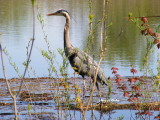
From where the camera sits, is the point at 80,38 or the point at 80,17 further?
the point at 80,17

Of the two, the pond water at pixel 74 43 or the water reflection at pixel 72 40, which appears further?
the water reflection at pixel 72 40

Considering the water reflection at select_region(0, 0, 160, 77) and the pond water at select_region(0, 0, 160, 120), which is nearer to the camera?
the pond water at select_region(0, 0, 160, 120)

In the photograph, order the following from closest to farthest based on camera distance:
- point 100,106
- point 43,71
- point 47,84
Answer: point 100,106
point 47,84
point 43,71

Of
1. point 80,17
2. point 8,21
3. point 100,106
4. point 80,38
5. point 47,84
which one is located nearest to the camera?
point 100,106

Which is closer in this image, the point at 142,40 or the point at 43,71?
the point at 43,71

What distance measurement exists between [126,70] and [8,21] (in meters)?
13.9

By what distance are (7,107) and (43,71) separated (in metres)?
4.20

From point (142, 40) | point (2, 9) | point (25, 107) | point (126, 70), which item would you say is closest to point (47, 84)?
point (25, 107)

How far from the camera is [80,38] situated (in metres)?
18.2

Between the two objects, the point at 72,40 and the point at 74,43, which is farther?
the point at 72,40

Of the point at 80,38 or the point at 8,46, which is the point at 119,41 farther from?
the point at 8,46

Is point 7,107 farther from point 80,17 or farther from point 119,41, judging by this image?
point 80,17

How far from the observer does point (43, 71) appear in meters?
11.8

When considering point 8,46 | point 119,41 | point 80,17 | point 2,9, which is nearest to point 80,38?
point 119,41
